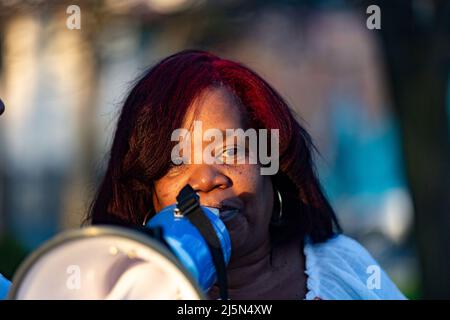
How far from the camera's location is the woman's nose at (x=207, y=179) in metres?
1.96

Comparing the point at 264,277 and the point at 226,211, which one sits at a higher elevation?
the point at 226,211

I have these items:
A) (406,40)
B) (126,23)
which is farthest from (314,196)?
(126,23)

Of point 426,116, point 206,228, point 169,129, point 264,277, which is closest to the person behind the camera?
point 206,228

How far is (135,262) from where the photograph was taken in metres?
1.59

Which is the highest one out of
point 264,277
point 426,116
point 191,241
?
point 426,116

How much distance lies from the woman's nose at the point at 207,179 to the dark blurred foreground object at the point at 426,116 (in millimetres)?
2406

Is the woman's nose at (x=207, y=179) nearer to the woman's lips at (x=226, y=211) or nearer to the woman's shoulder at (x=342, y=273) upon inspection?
the woman's lips at (x=226, y=211)

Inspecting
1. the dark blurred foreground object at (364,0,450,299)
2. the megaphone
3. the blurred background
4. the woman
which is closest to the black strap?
the megaphone

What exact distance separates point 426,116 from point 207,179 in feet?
8.25

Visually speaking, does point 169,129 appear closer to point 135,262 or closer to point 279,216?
point 279,216

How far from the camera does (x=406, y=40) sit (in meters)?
4.25

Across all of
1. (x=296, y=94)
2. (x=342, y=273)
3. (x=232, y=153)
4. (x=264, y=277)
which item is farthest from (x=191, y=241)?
(x=296, y=94)

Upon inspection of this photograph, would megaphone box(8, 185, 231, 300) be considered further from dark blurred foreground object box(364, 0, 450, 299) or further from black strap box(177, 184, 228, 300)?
dark blurred foreground object box(364, 0, 450, 299)
